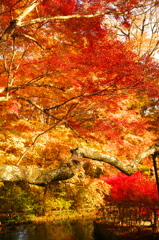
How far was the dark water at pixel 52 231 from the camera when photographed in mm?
9547

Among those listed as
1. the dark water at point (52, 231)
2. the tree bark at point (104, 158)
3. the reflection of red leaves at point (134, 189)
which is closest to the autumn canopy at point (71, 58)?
the tree bark at point (104, 158)

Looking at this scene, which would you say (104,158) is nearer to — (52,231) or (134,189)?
(134,189)

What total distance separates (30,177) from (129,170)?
53.3 inches

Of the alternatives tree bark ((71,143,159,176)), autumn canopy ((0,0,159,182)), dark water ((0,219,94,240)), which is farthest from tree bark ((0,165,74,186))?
dark water ((0,219,94,240))

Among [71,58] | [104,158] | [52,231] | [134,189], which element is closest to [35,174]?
[104,158]

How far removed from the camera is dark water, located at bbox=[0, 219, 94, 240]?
31.3 ft

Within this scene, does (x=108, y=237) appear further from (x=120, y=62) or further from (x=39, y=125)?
(x=120, y=62)

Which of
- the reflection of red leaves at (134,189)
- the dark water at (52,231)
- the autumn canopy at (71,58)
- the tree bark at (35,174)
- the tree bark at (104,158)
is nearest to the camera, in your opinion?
the tree bark at (35,174)

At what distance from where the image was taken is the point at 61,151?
1013 centimetres

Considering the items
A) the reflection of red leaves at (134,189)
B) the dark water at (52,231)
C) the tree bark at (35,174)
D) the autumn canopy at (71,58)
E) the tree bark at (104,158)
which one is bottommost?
the dark water at (52,231)

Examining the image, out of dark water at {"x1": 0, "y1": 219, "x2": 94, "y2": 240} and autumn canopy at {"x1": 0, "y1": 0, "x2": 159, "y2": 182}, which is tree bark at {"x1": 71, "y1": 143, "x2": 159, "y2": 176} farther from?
dark water at {"x1": 0, "y1": 219, "x2": 94, "y2": 240}

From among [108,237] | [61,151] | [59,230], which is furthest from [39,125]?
[59,230]

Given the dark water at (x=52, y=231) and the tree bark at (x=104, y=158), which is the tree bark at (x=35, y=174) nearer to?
the tree bark at (x=104, y=158)

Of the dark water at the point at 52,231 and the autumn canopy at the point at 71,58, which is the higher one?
the autumn canopy at the point at 71,58
